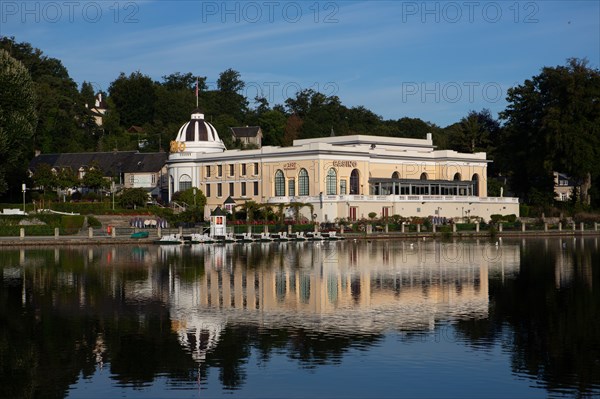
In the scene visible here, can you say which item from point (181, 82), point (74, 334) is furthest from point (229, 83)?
point (74, 334)

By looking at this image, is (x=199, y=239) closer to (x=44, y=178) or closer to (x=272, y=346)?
(x=44, y=178)

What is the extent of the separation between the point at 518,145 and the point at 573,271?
69601 millimetres

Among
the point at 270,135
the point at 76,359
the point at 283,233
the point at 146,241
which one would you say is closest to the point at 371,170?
the point at 283,233

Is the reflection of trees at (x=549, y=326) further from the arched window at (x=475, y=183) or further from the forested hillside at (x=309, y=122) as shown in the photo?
the arched window at (x=475, y=183)

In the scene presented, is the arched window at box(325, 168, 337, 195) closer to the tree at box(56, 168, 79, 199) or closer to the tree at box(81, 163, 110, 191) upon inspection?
the tree at box(81, 163, 110, 191)

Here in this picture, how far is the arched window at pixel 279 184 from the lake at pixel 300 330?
152 feet

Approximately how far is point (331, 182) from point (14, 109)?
33.4 m

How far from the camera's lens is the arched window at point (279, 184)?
97.8 meters

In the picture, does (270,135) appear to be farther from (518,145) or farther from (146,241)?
(146,241)

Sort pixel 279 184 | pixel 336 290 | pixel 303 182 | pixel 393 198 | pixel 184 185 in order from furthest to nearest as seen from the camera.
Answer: pixel 184 185, pixel 279 184, pixel 303 182, pixel 393 198, pixel 336 290

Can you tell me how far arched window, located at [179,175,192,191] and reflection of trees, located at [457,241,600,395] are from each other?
6251 centimetres

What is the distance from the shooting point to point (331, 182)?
314ft

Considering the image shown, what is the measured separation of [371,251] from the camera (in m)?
64.0

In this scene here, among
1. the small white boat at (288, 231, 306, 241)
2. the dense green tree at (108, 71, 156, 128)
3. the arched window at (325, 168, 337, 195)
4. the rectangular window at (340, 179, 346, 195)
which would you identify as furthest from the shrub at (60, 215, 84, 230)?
the dense green tree at (108, 71, 156, 128)
